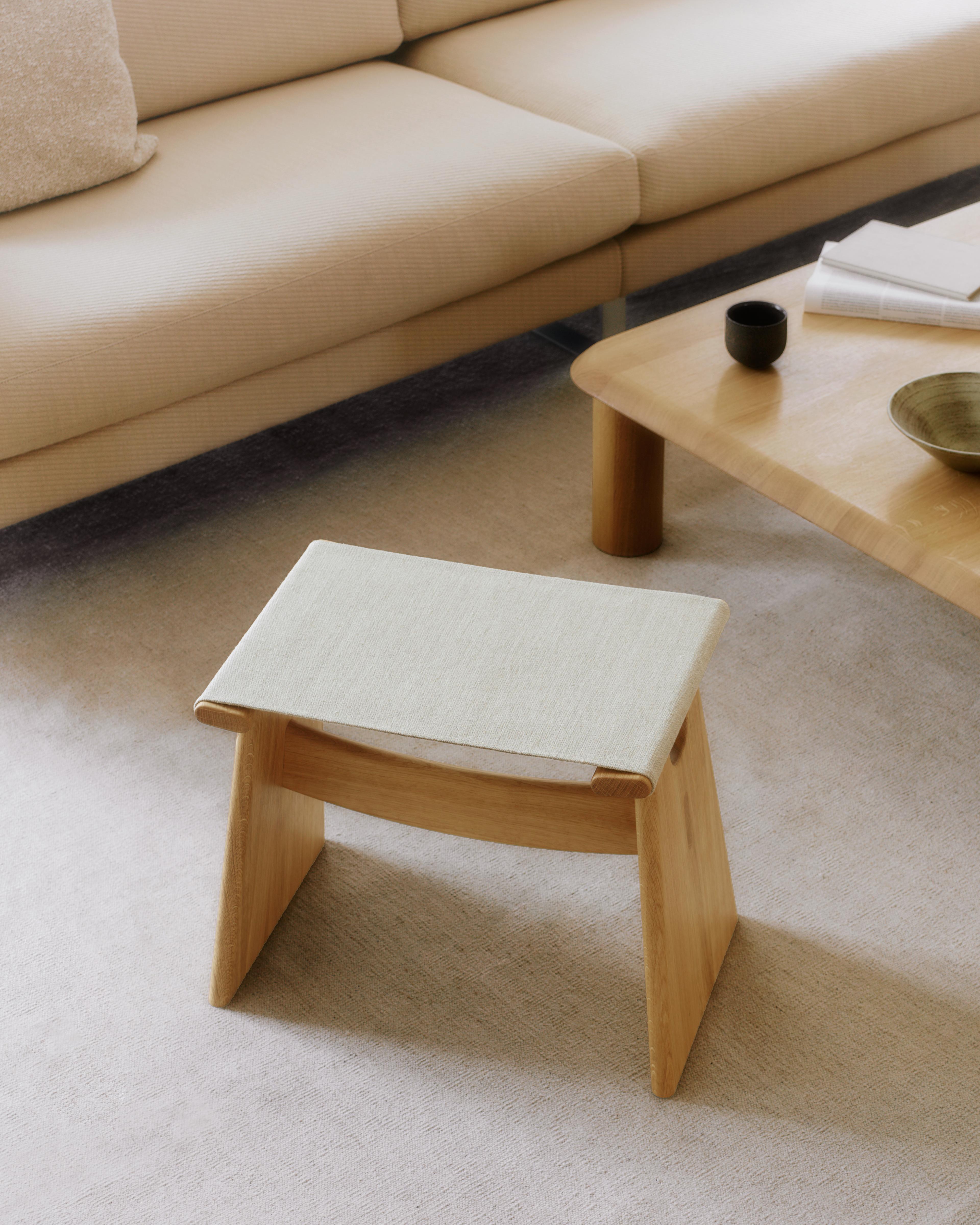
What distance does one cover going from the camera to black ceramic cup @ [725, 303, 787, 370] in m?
1.58

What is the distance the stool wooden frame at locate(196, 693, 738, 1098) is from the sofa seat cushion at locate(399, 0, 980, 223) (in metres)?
1.32

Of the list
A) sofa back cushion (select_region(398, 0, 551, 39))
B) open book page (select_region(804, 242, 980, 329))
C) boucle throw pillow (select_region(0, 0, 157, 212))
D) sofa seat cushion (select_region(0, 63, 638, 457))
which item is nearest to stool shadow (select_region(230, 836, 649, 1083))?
sofa seat cushion (select_region(0, 63, 638, 457))

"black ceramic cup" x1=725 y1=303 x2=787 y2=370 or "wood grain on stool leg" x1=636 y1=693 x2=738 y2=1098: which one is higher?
"black ceramic cup" x1=725 y1=303 x2=787 y2=370

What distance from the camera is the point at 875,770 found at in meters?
1.52

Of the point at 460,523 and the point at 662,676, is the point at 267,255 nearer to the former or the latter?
the point at 460,523

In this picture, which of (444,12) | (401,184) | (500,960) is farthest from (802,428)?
(444,12)

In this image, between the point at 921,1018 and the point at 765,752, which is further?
the point at 765,752

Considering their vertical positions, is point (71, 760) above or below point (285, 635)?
below

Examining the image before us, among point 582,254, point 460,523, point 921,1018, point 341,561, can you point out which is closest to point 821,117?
point 582,254

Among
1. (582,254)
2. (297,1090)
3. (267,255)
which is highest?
(267,255)

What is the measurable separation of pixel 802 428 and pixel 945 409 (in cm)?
17

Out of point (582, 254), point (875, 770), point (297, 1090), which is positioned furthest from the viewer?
point (582, 254)

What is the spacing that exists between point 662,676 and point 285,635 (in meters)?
0.36

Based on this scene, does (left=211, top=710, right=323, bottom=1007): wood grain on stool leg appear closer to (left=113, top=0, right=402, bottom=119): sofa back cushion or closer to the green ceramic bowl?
the green ceramic bowl
